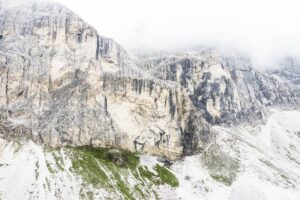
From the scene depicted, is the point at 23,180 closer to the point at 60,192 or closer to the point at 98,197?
the point at 60,192

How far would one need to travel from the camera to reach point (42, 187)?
640ft

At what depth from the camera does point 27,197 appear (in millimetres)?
187750

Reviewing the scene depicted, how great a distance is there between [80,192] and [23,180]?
24009 mm

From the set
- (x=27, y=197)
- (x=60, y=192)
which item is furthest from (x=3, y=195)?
(x=60, y=192)

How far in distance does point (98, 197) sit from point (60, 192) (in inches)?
627

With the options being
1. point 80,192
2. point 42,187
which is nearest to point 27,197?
point 42,187

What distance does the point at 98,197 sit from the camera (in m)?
200

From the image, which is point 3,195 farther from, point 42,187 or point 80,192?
point 80,192

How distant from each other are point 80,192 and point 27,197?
2203cm

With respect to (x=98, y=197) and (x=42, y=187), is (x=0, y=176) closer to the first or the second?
(x=42, y=187)

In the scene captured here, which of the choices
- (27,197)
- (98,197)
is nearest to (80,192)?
(98,197)

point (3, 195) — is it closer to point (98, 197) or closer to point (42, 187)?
point (42, 187)

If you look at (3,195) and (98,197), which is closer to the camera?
(3,195)

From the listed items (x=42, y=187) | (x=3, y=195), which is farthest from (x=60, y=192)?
(x=3, y=195)
